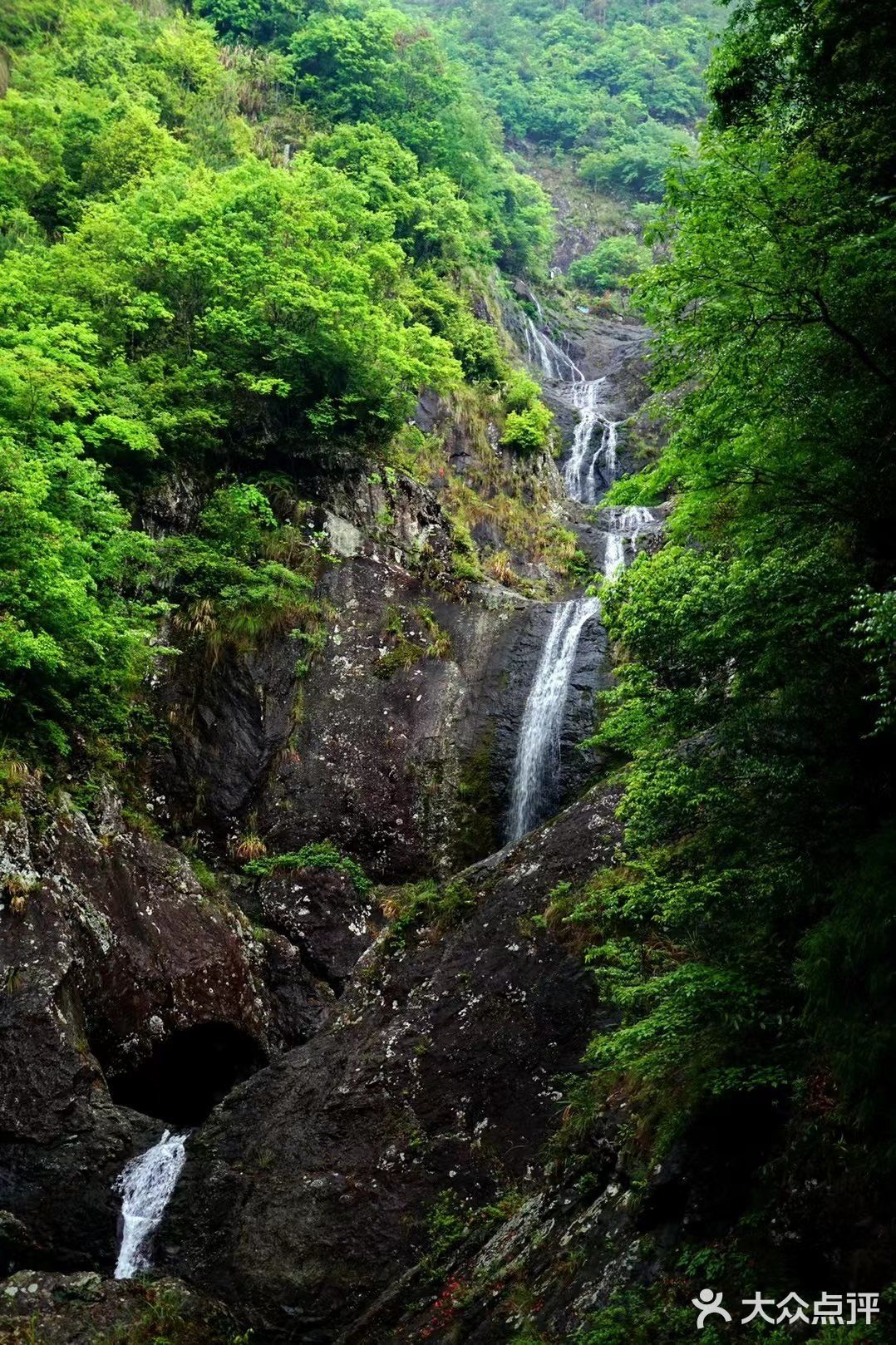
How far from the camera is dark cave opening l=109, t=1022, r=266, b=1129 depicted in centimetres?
1030

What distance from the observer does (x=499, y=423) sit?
23.5 m

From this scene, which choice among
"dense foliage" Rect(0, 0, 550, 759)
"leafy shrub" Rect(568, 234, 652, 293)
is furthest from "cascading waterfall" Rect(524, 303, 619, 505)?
"leafy shrub" Rect(568, 234, 652, 293)

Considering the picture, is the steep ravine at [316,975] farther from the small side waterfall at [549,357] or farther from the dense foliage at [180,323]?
the small side waterfall at [549,357]

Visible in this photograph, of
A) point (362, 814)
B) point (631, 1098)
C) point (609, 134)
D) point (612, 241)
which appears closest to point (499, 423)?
point (362, 814)

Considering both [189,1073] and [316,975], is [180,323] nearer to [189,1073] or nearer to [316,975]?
[316,975]

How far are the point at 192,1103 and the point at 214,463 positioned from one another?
11.2 m

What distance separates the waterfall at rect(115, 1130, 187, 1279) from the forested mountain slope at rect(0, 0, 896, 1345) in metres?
0.04

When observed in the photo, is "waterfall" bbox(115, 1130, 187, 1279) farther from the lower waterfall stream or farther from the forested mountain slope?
the lower waterfall stream

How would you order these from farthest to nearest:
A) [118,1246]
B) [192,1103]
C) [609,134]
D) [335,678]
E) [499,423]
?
1. [609,134]
2. [499,423]
3. [335,678]
4. [192,1103]
5. [118,1246]

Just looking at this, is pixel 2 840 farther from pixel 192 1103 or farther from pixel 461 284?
pixel 461 284

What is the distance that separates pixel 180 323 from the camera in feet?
54.6

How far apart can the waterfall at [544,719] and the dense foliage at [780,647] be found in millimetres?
7714

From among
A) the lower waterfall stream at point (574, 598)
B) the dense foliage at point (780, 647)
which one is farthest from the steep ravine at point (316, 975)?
the dense foliage at point (780, 647)

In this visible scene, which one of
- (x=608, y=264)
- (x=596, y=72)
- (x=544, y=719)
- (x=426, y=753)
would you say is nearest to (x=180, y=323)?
(x=426, y=753)
